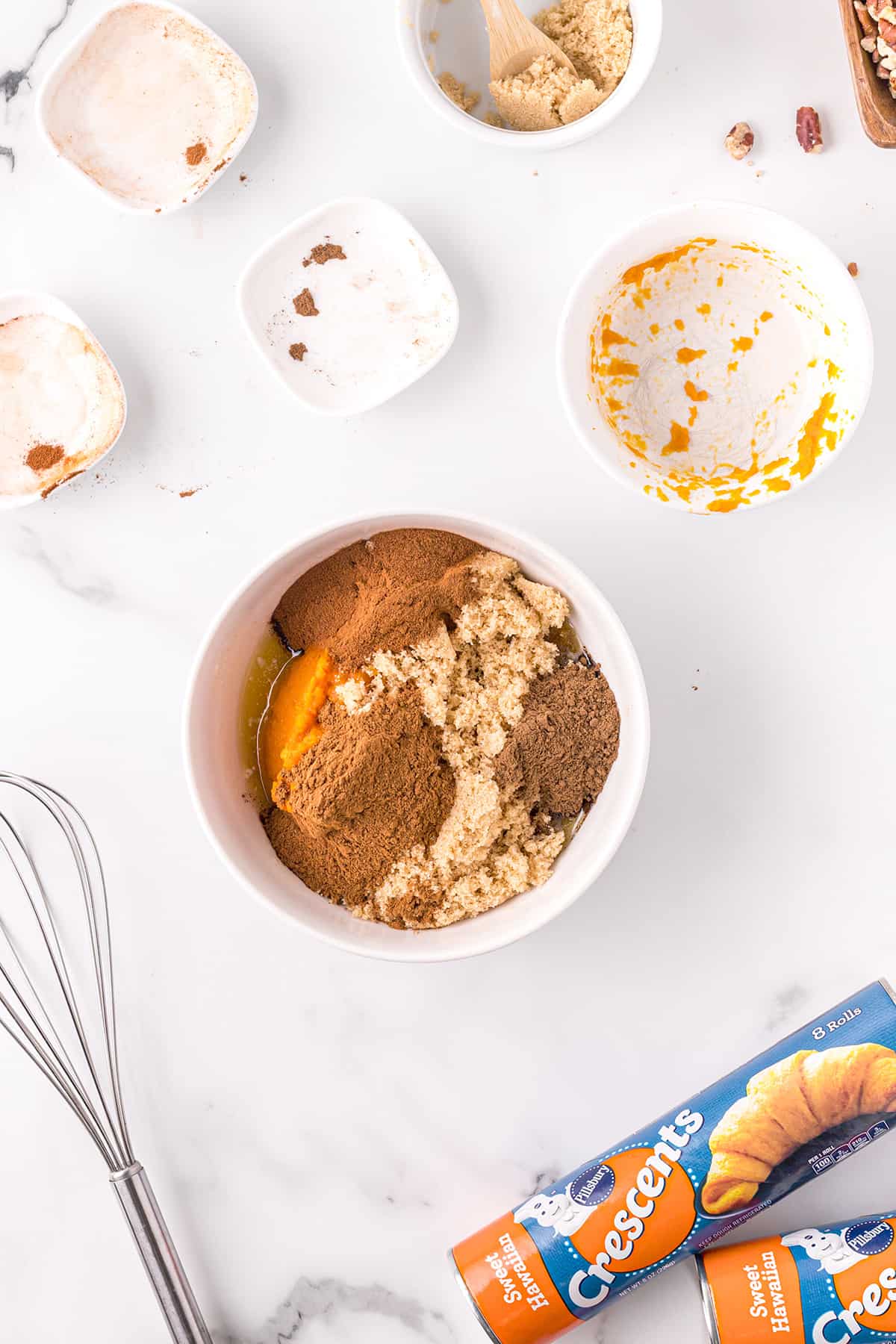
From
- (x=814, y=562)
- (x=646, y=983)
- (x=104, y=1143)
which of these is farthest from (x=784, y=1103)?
(x=104, y=1143)

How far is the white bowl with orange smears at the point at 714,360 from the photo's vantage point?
3.00ft

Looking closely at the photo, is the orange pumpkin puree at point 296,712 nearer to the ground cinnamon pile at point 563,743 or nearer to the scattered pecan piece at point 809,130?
the ground cinnamon pile at point 563,743

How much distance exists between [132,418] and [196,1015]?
611mm

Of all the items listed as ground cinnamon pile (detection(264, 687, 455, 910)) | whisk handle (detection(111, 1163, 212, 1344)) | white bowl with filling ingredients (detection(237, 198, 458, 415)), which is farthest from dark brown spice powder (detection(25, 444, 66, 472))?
whisk handle (detection(111, 1163, 212, 1344))

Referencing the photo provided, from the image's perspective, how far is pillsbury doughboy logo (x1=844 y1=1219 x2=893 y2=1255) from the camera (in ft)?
2.88

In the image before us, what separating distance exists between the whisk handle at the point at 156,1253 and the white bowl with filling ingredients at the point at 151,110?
0.95 meters

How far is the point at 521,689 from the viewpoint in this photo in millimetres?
866

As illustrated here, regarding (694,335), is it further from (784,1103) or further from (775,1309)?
(775,1309)

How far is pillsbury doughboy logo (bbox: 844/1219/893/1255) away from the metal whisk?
65cm

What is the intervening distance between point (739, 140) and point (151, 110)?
1.88 feet

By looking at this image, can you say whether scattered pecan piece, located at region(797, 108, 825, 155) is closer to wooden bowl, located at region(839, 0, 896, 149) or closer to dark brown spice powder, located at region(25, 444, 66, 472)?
wooden bowl, located at region(839, 0, 896, 149)

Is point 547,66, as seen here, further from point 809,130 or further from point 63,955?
point 63,955

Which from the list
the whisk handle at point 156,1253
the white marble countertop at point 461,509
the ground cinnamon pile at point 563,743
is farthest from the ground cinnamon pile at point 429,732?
the whisk handle at point 156,1253

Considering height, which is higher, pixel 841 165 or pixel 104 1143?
pixel 841 165
